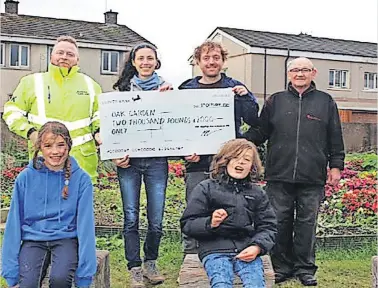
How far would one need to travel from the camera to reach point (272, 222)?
4535 mm

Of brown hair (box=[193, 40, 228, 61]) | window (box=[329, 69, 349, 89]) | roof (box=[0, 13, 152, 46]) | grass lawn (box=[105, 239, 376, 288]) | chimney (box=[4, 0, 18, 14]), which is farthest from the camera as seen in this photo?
window (box=[329, 69, 349, 89])

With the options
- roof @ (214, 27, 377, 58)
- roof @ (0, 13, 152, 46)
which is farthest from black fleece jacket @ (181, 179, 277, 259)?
roof @ (214, 27, 377, 58)

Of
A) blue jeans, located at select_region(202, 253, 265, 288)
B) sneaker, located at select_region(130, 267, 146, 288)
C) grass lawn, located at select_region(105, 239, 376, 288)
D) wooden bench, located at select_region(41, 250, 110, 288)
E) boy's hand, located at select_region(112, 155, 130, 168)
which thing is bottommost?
grass lawn, located at select_region(105, 239, 376, 288)

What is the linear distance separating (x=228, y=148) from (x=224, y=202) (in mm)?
347

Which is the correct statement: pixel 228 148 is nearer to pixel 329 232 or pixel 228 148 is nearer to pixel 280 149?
pixel 280 149

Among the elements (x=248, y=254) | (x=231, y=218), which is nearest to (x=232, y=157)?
(x=231, y=218)

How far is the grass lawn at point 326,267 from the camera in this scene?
589 centimetres

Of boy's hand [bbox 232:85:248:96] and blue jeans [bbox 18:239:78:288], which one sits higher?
boy's hand [bbox 232:85:248:96]

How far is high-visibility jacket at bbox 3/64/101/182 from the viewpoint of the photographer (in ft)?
16.5

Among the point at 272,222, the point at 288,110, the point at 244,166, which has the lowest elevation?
the point at 272,222

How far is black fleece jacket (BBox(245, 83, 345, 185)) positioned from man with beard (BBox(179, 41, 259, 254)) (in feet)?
0.74

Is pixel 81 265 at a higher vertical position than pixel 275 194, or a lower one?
lower

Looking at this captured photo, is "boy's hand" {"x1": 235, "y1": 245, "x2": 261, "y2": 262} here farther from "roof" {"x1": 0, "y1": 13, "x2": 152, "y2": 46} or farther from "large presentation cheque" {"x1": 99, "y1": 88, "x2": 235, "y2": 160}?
"roof" {"x1": 0, "y1": 13, "x2": 152, "y2": 46}

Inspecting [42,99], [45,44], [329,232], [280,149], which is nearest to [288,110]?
[280,149]
